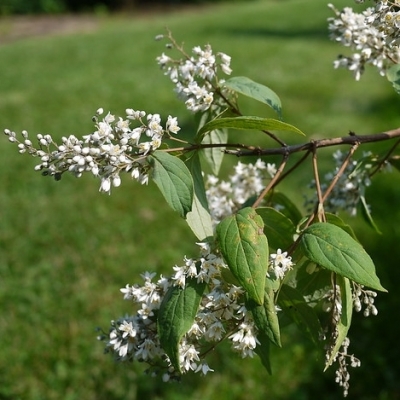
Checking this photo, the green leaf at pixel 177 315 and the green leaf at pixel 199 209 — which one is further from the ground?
the green leaf at pixel 199 209

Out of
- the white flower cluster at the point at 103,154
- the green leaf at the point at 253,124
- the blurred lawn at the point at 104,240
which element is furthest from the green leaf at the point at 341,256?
the blurred lawn at the point at 104,240

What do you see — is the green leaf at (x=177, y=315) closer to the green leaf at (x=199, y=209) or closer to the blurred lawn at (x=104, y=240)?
the green leaf at (x=199, y=209)

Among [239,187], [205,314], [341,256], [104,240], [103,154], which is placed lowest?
[104,240]

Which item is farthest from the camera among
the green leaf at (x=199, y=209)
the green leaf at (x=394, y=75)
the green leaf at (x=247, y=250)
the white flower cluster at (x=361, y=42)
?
the white flower cluster at (x=361, y=42)

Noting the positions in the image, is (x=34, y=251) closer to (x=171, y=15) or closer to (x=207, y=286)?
(x=207, y=286)

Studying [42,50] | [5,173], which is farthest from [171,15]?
[5,173]

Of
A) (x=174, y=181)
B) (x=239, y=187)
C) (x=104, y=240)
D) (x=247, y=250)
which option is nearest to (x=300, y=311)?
(x=247, y=250)

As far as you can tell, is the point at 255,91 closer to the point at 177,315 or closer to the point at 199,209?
the point at 199,209
